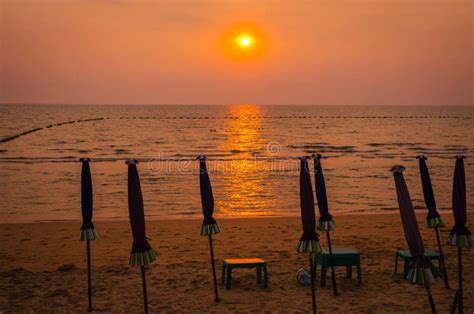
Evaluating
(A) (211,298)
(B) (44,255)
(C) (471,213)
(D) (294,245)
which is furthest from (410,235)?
(C) (471,213)

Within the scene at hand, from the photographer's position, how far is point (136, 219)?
828 cm

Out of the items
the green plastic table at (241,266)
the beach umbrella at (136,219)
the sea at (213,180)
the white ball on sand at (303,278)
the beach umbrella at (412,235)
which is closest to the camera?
the beach umbrella at (412,235)

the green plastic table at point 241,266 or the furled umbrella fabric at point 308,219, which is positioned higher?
the furled umbrella fabric at point 308,219

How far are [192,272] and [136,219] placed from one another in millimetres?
4335

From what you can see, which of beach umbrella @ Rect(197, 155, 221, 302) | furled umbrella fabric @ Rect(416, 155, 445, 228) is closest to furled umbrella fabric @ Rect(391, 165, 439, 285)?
furled umbrella fabric @ Rect(416, 155, 445, 228)

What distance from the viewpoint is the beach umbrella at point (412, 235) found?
7.22 m

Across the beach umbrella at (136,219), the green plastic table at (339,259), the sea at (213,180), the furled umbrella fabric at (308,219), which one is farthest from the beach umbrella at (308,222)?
the sea at (213,180)

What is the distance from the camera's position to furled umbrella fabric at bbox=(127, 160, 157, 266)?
829cm

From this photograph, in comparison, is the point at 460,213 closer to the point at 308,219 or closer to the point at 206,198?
Answer: the point at 308,219

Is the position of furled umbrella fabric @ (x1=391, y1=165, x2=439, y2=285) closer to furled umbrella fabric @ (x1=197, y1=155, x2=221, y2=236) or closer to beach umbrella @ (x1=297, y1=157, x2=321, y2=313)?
beach umbrella @ (x1=297, y1=157, x2=321, y2=313)

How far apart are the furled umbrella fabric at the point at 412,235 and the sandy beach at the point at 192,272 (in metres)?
2.51

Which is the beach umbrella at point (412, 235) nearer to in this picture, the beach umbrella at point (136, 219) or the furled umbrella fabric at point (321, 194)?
the furled umbrella fabric at point (321, 194)

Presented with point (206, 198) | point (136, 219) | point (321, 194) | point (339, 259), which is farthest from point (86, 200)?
point (339, 259)

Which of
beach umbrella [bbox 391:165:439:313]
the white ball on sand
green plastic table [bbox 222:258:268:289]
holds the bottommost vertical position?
the white ball on sand
